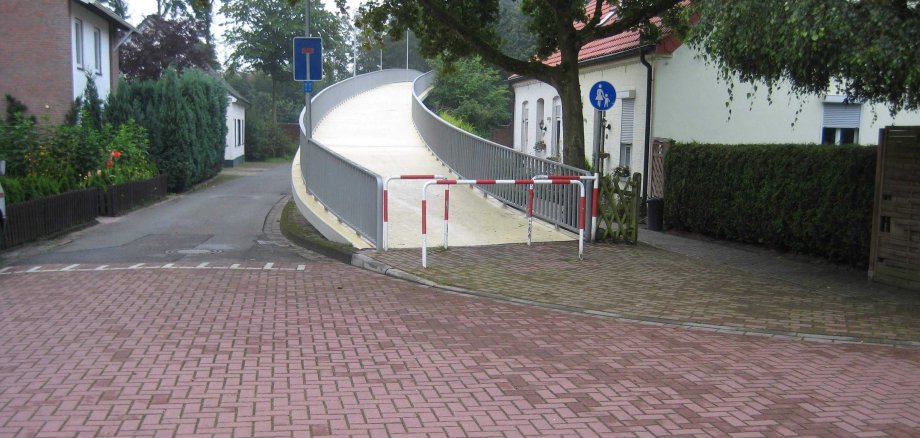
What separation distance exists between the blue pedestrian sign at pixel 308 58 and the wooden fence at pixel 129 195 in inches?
221

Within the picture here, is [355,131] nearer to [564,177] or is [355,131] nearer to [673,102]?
[673,102]

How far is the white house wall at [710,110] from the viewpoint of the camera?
18938 millimetres

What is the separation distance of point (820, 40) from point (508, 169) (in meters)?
7.71

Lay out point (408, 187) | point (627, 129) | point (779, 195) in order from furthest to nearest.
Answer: point (627, 129), point (408, 187), point (779, 195)

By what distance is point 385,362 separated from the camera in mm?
6387

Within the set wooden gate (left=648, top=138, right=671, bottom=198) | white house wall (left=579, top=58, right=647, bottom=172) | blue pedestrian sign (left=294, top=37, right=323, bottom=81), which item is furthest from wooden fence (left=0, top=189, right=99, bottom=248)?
wooden gate (left=648, top=138, right=671, bottom=198)

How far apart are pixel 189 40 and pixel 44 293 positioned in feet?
139

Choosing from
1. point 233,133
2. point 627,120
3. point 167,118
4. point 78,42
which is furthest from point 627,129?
point 233,133

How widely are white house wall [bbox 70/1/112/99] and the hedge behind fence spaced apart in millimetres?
19229

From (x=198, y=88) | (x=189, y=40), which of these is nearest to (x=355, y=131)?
(x=198, y=88)

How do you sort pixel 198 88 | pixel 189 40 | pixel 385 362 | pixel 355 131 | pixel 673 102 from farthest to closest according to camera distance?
1. pixel 189 40
2. pixel 198 88
3. pixel 355 131
4. pixel 673 102
5. pixel 385 362

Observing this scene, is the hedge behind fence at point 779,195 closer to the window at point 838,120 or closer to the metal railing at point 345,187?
the window at point 838,120

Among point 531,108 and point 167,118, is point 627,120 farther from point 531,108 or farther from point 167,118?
point 167,118

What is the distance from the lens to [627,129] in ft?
68.2
